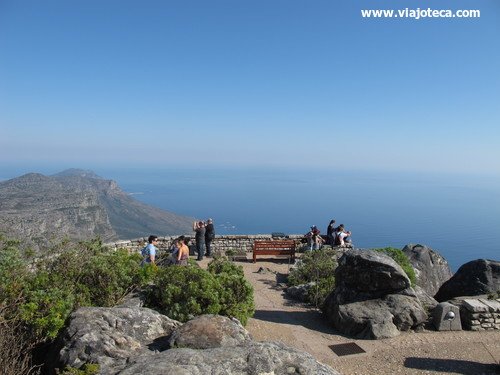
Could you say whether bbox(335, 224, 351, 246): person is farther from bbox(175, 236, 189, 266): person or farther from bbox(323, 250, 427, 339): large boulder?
bbox(175, 236, 189, 266): person

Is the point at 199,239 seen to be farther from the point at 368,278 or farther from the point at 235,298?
the point at 368,278

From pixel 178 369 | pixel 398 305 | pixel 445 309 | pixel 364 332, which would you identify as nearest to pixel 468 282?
pixel 445 309

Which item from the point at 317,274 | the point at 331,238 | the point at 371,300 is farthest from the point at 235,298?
the point at 331,238

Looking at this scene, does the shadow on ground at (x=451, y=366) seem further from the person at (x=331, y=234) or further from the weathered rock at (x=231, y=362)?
the person at (x=331, y=234)

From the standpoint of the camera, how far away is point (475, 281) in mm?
12641

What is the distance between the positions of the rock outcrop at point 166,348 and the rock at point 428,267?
11.6m

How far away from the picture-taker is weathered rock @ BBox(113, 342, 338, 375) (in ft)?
13.3

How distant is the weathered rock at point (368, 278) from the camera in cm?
1083

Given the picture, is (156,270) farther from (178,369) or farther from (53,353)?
(178,369)

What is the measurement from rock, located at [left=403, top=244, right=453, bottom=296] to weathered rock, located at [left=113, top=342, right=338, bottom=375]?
11969 mm

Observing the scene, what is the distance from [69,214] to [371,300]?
5709cm

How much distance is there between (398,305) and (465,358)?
2.06 meters

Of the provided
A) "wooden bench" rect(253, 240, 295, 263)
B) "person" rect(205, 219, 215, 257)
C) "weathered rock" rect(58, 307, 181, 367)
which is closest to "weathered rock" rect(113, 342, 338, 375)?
"weathered rock" rect(58, 307, 181, 367)

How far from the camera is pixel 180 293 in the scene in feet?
28.3
